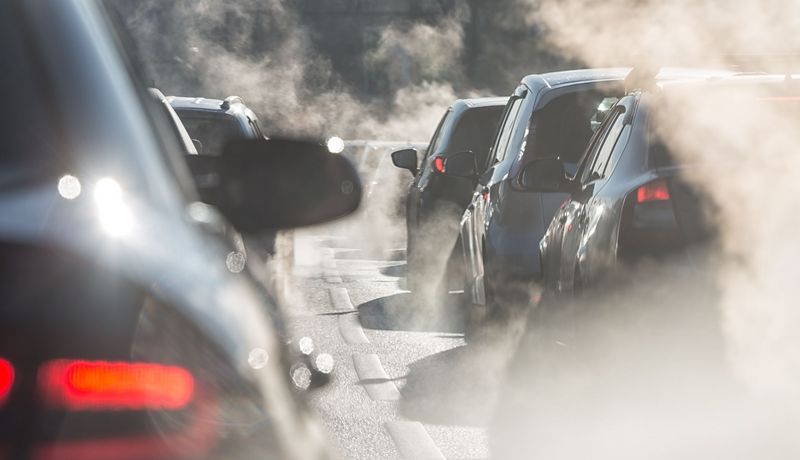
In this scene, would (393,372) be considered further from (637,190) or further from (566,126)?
(637,190)

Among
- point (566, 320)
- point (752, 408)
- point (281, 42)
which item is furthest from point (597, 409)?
point (281, 42)

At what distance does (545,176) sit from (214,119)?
160 inches

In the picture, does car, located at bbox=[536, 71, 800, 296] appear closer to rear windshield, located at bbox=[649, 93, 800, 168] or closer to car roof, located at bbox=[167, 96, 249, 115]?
rear windshield, located at bbox=[649, 93, 800, 168]

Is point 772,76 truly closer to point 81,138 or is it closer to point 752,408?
point 752,408

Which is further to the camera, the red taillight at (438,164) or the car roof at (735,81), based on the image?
the red taillight at (438,164)

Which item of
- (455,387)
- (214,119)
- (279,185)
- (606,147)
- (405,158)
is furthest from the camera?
(405,158)

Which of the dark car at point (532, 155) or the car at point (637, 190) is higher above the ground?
the car at point (637, 190)

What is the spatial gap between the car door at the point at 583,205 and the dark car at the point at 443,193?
4.98 m

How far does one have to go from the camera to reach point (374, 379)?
8.66 metres

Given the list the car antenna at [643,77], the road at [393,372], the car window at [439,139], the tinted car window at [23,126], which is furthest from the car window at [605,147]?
the car window at [439,139]

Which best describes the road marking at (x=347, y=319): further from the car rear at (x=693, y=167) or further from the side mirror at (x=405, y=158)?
the car rear at (x=693, y=167)

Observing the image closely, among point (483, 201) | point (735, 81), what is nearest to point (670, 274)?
point (735, 81)

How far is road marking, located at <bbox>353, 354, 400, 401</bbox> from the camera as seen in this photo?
26.5 feet

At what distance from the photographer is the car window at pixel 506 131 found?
9.53m
